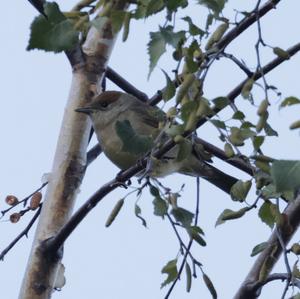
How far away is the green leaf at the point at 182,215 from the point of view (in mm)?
2752

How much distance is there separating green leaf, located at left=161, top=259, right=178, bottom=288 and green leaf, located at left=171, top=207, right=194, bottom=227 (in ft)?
0.64

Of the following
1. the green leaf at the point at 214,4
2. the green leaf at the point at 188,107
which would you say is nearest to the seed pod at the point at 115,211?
the green leaf at the point at 188,107

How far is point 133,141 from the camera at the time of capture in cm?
257

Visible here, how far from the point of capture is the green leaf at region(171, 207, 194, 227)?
275cm

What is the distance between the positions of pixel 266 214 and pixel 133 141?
0.52 m

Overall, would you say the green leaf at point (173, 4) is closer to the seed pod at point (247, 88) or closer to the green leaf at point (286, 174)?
the seed pod at point (247, 88)

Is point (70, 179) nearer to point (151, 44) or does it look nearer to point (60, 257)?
Result: point (60, 257)

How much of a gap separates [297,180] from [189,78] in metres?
0.64

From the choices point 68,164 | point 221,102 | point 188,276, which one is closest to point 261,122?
point 221,102

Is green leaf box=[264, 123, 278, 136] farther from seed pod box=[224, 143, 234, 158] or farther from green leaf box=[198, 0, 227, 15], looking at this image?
green leaf box=[198, 0, 227, 15]

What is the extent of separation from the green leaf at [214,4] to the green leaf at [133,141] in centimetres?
47

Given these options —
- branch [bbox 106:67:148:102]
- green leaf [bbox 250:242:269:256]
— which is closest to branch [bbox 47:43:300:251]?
green leaf [bbox 250:242:269:256]

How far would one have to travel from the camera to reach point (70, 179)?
403 centimetres

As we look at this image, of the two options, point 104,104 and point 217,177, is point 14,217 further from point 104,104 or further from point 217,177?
point 217,177
